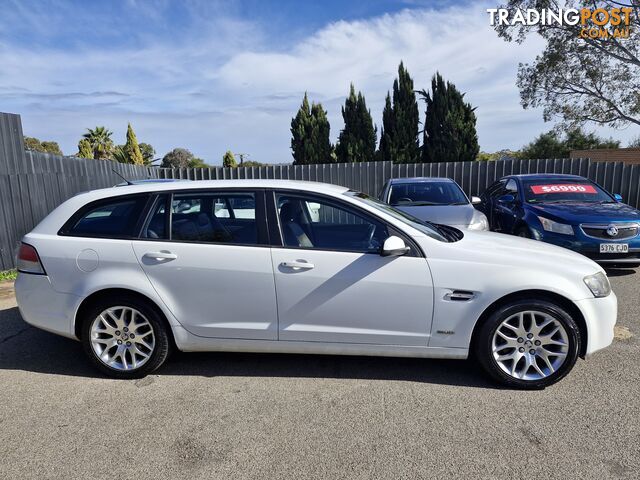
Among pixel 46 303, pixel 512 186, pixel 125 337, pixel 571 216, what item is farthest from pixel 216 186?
pixel 512 186

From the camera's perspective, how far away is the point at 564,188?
305 inches

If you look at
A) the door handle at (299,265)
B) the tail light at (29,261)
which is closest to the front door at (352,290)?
the door handle at (299,265)

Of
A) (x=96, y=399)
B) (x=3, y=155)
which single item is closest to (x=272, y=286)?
(x=96, y=399)

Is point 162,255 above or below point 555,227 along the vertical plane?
above

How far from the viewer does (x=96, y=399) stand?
129 inches

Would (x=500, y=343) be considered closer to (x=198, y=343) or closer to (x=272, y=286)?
(x=272, y=286)

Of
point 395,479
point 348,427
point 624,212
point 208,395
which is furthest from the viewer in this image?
point 624,212

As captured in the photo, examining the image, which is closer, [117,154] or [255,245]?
[255,245]

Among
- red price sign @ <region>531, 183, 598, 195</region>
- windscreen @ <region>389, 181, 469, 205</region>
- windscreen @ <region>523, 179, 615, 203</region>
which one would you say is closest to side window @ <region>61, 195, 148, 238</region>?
windscreen @ <region>389, 181, 469, 205</region>

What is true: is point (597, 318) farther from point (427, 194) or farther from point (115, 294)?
point (427, 194)

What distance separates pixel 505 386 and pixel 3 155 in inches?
327

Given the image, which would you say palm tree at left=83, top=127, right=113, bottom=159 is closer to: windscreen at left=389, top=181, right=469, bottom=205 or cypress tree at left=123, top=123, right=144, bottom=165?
cypress tree at left=123, top=123, right=144, bottom=165

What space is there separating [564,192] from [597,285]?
5027 millimetres

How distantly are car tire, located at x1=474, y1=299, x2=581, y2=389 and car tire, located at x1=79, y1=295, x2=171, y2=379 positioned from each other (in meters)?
2.48
